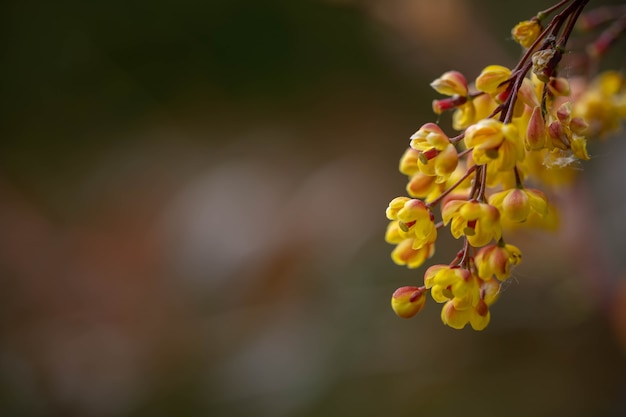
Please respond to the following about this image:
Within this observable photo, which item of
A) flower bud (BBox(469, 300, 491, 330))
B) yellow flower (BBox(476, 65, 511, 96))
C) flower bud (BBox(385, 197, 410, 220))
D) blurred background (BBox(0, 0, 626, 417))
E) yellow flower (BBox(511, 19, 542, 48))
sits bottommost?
flower bud (BBox(469, 300, 491, 330))

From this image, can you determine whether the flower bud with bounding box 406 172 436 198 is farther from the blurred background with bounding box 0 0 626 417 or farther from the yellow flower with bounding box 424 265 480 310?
the blurred background with bounding box 0 0 626 417

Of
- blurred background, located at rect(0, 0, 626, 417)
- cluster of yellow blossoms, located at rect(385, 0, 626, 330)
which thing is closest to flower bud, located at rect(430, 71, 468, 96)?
cluster of yellow blossoms, located at rect(385, 0, 626, 330)

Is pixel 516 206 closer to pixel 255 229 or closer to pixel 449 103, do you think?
pixel 449 103

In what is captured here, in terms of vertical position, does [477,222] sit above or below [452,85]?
below

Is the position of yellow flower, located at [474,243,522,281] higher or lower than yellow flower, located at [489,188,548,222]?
lower

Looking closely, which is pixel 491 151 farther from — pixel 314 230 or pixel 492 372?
pixel 314 230

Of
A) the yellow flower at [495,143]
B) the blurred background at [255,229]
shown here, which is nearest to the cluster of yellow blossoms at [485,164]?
the yellow flower at [495,143]

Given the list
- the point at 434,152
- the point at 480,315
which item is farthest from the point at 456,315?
the point at 434,152
